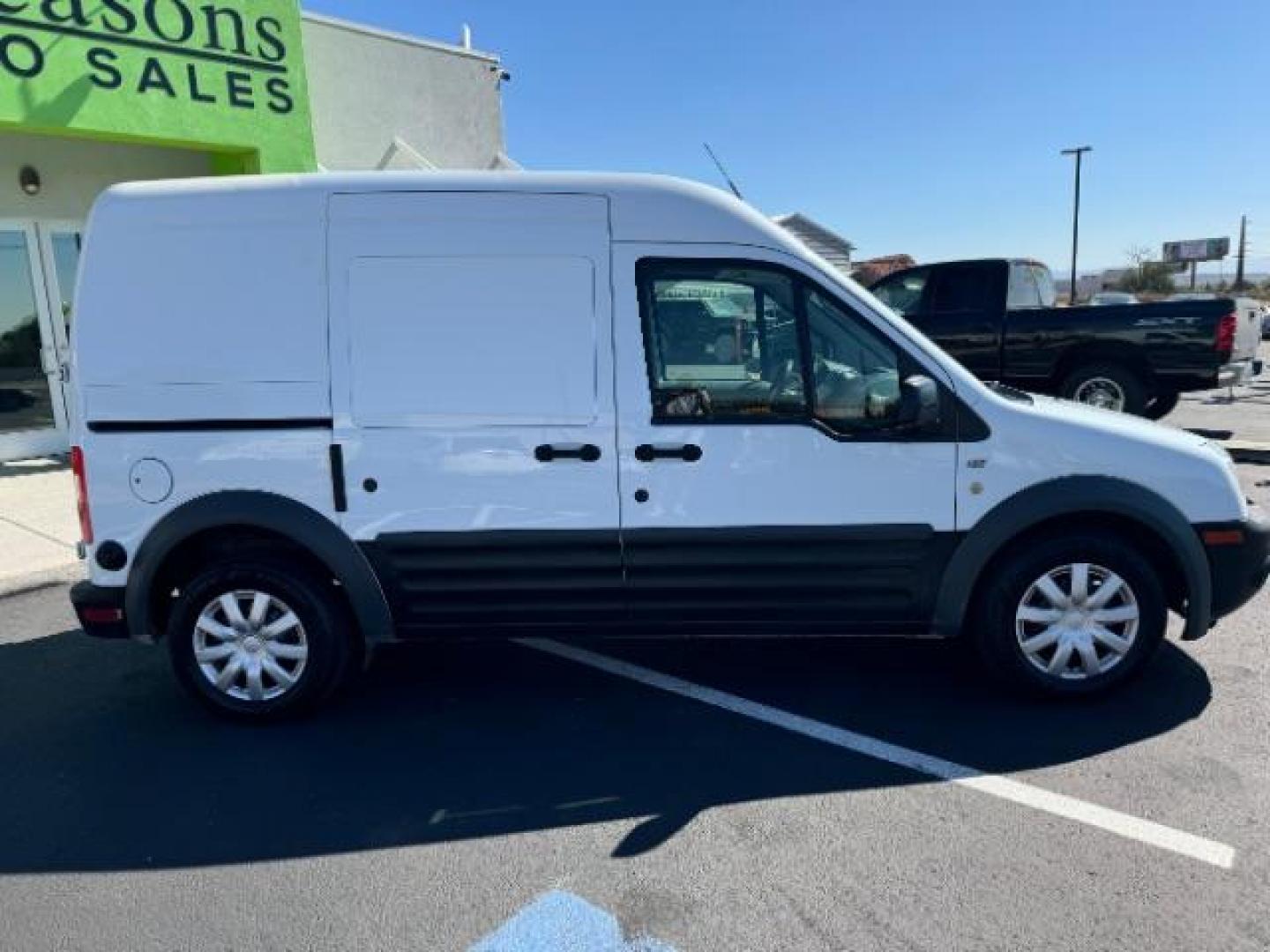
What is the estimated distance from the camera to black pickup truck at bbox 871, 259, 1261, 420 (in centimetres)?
855

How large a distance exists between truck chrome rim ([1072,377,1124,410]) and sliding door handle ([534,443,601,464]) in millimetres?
7297

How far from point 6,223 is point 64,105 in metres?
1.85

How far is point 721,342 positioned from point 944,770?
1.85 meters

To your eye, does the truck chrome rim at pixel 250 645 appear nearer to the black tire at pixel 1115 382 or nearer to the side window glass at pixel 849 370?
the side window glass at pixel 849 370

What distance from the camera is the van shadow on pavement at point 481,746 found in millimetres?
2973

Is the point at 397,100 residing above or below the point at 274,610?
above

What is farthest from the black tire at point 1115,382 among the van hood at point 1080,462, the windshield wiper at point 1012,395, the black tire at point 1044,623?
the black tire at point 1044,623

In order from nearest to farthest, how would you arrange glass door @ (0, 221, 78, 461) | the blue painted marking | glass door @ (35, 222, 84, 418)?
the blue painted marking, glass door @ (0, 221, 78, 461), glass door @ (35, 222, 84, 418)

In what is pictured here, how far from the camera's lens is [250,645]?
3.67 meters

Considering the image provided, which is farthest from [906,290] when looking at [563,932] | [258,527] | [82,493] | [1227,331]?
[563,932]

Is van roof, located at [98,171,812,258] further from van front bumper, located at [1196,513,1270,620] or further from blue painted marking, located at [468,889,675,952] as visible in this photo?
blue painted marking, located at [468,889,675,952]

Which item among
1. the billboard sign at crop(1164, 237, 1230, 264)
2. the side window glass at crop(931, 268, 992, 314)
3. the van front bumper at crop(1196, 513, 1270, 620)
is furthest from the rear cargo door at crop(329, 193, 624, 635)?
the billboard sign at crop(1164, 237, 1230, 264)

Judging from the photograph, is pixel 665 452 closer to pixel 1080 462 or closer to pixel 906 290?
pixel 1080 462

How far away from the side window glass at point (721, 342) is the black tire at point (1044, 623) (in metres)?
1.12
